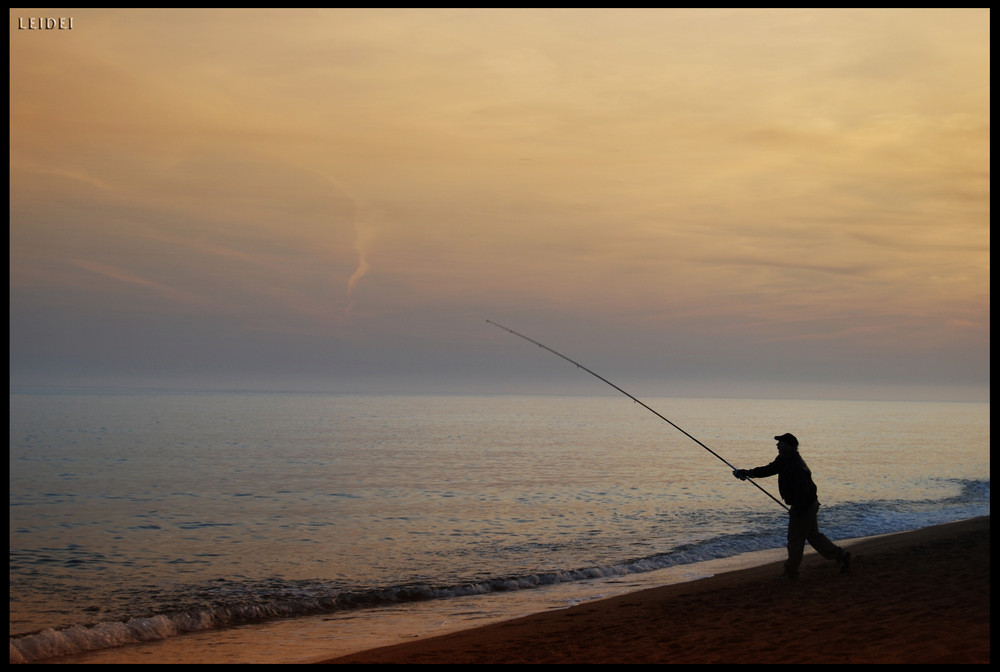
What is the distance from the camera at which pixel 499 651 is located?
7504 millimetres

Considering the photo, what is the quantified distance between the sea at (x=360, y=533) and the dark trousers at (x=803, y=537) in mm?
399

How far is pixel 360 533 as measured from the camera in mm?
16594

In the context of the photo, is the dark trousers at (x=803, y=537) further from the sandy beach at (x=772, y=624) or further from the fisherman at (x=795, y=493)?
the sandy beach at (x=772, y=624)

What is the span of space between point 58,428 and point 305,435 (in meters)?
15.3

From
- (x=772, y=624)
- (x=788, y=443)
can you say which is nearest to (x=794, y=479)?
(x=788, y=443)

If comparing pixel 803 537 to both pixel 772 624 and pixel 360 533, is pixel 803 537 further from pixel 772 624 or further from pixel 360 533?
pixel 360 533

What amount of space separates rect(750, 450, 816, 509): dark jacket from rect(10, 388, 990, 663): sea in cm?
32

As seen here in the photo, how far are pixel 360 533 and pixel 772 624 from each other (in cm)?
1059

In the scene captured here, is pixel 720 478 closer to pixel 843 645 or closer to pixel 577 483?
pixel 577 483

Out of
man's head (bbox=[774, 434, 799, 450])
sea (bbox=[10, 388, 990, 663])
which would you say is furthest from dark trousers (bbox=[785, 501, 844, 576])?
man's head (bbox=[774, 434, 799, 450])

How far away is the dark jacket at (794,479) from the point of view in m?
9.43

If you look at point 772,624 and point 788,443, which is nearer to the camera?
point 772,624

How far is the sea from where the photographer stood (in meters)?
9.84

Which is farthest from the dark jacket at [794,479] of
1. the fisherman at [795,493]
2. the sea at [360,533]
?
the sea at [360,533]
